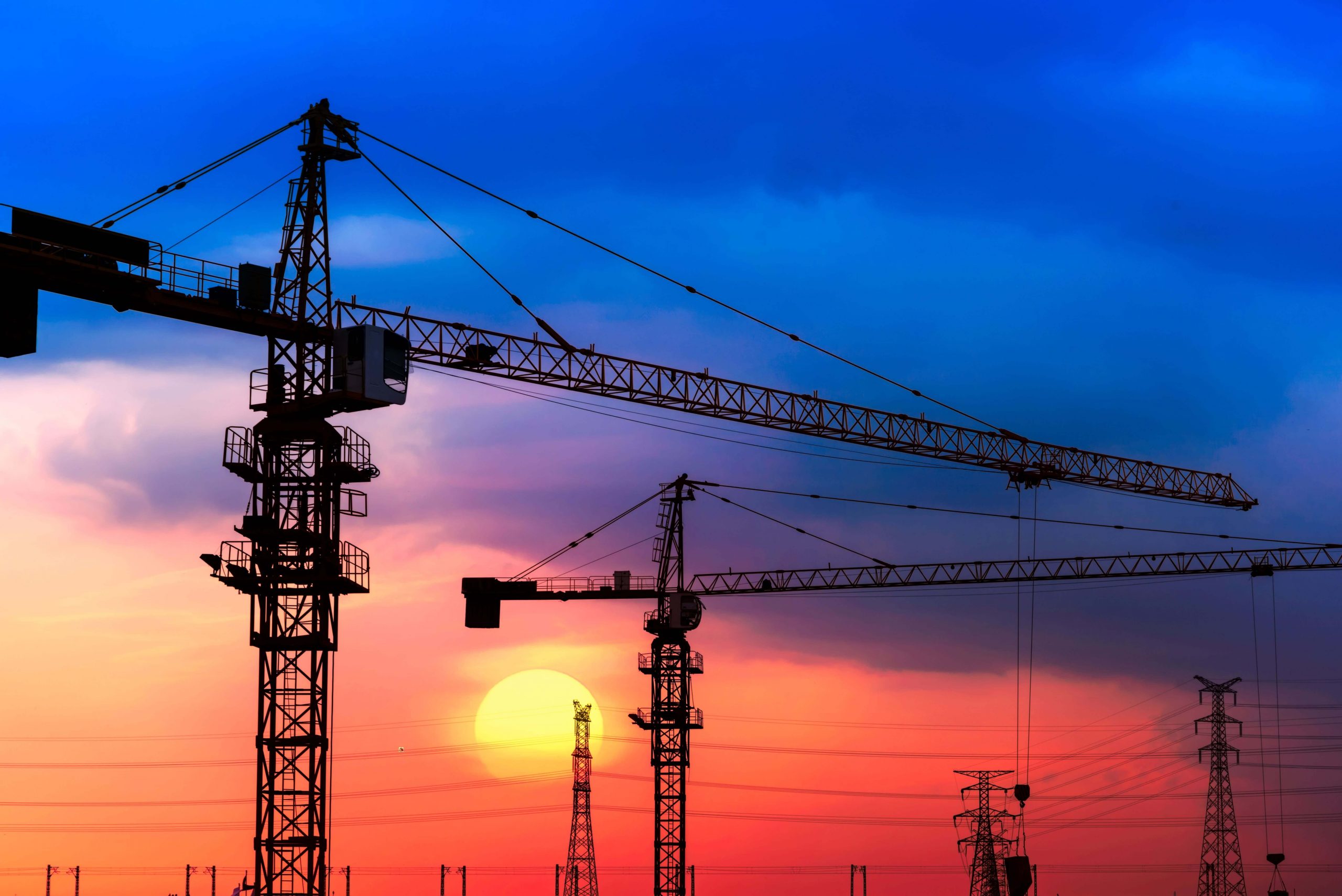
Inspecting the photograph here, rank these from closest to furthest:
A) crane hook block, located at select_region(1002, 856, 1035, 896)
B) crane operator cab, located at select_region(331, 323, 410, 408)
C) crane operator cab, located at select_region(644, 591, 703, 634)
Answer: crane hook block, located at select_region(1002, 856, 1035, 896), crane operator cab, located at select_region(331, 323, 410, 408), crane operator cab, located at select_region(644, 591, 703, 634)

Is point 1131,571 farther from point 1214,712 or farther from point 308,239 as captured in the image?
point 308,239

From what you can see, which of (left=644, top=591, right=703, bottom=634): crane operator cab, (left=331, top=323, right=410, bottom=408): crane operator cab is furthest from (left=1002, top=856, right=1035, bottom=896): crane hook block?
(left=644, top=591, right=703, bottom=634): crane operator cab

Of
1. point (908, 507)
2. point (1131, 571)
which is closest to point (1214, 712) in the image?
point (1131, 571)

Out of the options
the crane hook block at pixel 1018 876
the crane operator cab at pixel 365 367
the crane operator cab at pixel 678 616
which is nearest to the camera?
the crane hook block at pixel 1018 876

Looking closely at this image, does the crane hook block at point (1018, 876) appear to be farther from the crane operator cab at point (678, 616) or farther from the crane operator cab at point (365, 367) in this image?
the crane operator cab at point (678, 616)

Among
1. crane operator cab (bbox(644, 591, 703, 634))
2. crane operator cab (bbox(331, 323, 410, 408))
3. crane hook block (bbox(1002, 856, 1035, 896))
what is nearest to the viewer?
crane hook block (bbox(1002, 856, 1035, 896))

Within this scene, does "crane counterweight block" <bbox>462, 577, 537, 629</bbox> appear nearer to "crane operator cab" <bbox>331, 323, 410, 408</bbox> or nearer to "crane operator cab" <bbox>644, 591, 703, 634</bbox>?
"crane operator cab" <bbox>644, 591, 703, 634</bbox>

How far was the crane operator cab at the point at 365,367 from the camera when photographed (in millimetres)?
74938

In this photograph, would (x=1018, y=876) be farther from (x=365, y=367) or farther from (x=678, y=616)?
(x=678, y=616)

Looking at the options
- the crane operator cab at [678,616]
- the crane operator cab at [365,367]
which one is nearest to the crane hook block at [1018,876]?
the crane operator cab at [365,367]

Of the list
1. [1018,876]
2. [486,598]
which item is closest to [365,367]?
[1018,876]

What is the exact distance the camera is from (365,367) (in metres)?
74.9

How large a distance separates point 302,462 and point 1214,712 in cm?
8300

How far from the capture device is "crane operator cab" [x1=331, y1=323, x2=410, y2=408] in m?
74.9
